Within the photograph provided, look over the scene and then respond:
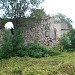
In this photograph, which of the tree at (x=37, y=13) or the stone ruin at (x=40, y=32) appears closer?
the tree at (x=37, y=13)

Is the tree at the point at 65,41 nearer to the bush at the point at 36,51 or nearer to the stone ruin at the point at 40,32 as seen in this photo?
the stone ruin at the point at 40,32

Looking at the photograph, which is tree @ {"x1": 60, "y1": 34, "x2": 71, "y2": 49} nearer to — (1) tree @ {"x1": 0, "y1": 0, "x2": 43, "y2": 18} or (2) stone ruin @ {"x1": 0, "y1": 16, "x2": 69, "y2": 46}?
(2) stone ruin @ {"x1": 0, "y1": 16, "x2": 69, "y2": 46}

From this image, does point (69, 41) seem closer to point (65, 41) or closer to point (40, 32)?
point (65, 41)

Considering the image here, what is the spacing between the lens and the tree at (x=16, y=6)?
56.3 feet

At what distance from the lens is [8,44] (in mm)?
15789

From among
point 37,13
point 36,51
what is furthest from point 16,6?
point 36,51

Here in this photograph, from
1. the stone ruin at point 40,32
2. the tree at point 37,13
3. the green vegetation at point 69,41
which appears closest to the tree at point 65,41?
the green vegetation at point 69,41

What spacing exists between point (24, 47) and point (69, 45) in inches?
158

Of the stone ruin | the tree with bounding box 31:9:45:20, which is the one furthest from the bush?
the tree with bounding box 31:9:45:20

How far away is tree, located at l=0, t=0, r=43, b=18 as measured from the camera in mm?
17164

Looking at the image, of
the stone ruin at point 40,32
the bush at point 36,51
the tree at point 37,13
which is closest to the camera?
the bush at point 36,51

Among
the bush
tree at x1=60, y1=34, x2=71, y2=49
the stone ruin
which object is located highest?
the stone ruin

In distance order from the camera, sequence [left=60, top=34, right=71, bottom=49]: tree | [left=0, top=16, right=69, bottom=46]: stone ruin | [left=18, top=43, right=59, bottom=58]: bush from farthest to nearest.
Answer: [left=60, top=34, right=71, bottom=49]: tree, [left=0, top=16, right=69, bottom=46]: stone ruin, [left=18, top=43, right=59, bottom=58]: bush

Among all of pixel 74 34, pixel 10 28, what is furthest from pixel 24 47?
pixel 74 34
